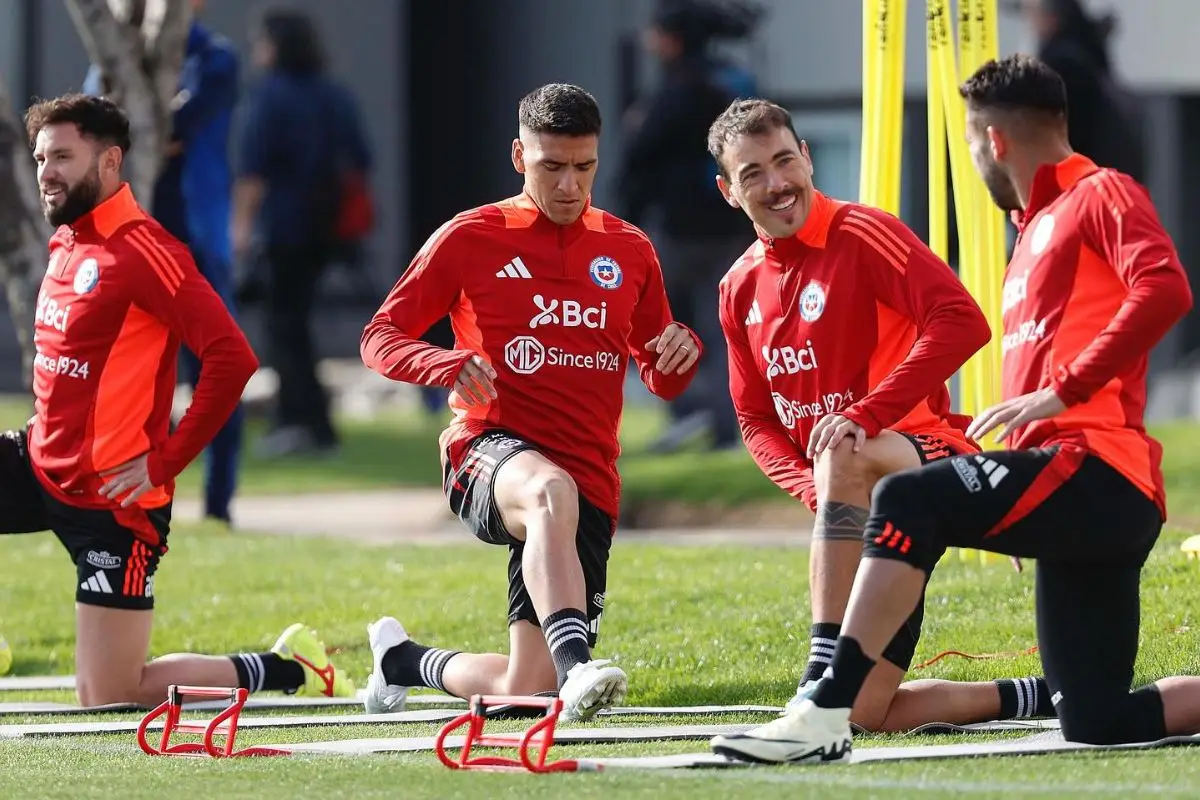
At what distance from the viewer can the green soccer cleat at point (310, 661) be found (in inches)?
309

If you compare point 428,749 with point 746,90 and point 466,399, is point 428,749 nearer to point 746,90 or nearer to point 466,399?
point 466,399

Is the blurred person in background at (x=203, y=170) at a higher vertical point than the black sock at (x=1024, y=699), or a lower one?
higher

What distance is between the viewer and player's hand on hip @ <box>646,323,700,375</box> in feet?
22.7

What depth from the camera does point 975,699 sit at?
6.45 meters

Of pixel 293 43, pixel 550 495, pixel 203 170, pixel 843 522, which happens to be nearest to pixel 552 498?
pixel 550 495

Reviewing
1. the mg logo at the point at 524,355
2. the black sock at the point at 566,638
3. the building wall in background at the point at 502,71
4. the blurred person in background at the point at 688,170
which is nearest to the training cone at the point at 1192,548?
the mg logo at the point at 524,355

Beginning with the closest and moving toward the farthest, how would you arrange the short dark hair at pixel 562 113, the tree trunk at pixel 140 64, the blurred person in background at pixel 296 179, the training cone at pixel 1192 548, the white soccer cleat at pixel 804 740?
the white soccer cleat at pixel 804 740, the short dark hair at pixel 562 113, the training cone at pixel 1192 548, the tree trunk at pixel 140 64, the blurred person in background at pixel 296 179

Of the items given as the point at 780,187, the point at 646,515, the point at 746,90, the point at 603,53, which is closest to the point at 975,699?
the point at 780,187

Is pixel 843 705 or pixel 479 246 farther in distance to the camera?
pixel 479 246

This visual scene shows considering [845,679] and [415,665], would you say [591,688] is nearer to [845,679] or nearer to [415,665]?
[845,679]

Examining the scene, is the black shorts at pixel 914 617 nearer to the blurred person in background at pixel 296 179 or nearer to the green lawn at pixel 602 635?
the green lawn at pixel 602 635

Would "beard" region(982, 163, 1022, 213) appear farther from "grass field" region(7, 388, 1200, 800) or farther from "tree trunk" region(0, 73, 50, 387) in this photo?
"tree trunk" region(0, 73, 50, 387)

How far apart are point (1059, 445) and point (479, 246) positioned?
2.19 m

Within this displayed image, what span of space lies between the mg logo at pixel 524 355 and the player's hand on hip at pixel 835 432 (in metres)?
1.15
